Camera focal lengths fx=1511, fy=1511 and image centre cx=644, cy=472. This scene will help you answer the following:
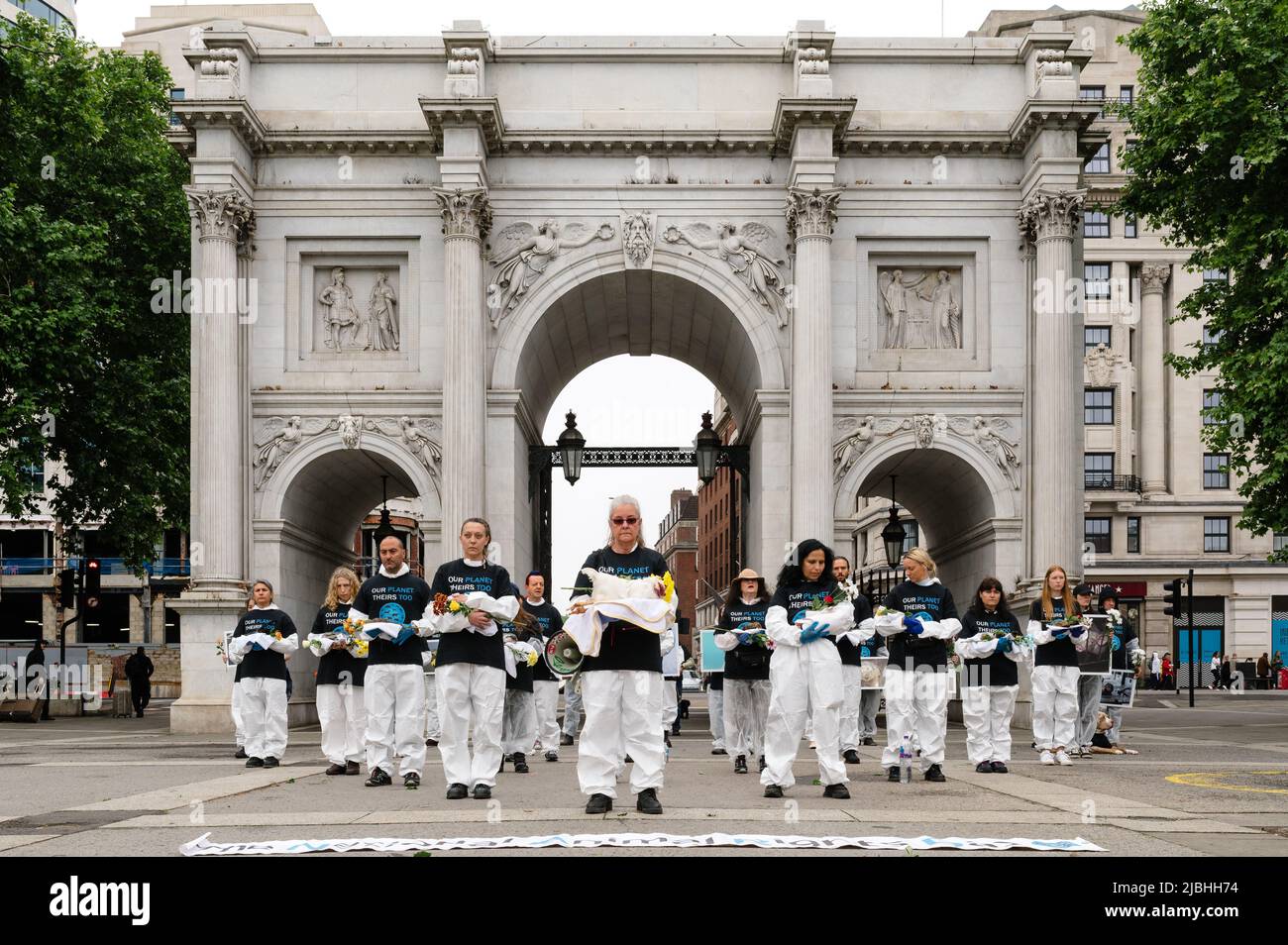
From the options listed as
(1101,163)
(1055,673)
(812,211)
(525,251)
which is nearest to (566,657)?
(1055,673)

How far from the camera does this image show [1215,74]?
2952 centimetres

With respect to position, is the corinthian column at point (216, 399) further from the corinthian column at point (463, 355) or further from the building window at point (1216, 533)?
the building window at point (1216, 533)

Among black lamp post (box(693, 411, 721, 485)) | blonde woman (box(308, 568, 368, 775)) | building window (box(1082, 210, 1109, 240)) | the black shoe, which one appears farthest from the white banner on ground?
building window (box(1082, 210, 1109, 240))

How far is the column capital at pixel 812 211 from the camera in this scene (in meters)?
29.0

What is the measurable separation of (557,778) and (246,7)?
226 feet

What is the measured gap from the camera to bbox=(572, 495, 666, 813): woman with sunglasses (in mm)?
11070

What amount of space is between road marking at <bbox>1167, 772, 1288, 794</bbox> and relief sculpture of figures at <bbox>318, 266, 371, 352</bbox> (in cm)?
1936

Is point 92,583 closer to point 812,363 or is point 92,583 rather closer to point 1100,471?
point 812,363

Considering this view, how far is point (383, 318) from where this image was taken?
3075 centimetres

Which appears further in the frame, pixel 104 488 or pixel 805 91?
pixel 104 488

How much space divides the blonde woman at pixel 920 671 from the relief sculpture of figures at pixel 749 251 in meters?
14.8
